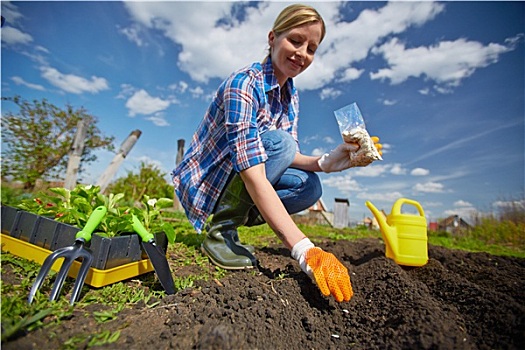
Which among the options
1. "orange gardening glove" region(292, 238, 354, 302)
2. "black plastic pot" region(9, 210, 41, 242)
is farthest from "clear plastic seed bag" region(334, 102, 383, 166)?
"black plastic pot" region(9, 210, 41, 242)

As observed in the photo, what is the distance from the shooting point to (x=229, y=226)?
2.01 metres

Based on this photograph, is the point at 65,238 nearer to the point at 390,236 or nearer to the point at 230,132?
the point at 230,132

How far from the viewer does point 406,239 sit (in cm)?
185

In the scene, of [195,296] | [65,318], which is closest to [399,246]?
[195,296]

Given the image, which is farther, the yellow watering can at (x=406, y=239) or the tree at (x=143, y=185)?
the tree at (x=143, y=185)

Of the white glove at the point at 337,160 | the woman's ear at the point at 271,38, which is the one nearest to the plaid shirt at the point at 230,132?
the woman's ear at the point at 271,38

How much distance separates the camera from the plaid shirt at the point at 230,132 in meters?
1.63

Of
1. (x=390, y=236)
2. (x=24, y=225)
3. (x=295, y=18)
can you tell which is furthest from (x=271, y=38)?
(x=24, y=225)

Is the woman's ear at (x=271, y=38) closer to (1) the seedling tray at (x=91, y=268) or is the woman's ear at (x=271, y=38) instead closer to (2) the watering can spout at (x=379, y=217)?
(2) the watering can spout at (x=379, y=217)

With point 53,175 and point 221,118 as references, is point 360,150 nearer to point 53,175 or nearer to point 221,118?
point 221,118

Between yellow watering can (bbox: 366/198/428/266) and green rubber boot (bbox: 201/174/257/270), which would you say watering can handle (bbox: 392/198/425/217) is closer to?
yellow watering can (bbox: 366/198/428/266)

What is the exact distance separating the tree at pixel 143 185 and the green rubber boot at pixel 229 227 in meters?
6.19

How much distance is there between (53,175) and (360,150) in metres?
7.67

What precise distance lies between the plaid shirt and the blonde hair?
228mm
